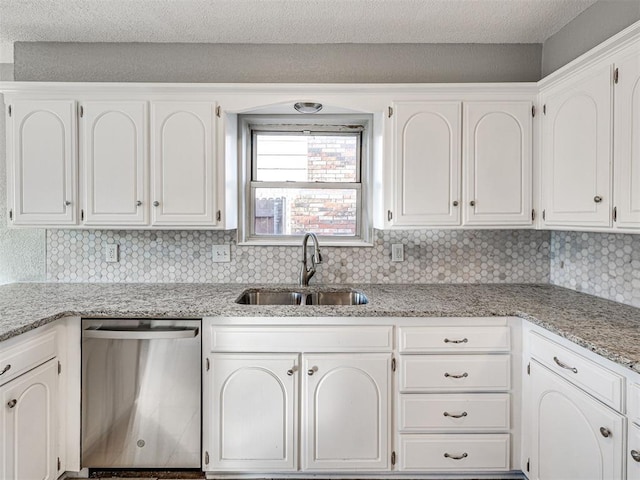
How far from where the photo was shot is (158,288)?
2346mm

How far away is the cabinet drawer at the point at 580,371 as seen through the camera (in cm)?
129

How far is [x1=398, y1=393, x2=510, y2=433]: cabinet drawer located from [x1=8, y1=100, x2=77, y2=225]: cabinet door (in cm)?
211

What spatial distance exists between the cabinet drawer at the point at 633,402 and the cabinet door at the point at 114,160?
2304 mm

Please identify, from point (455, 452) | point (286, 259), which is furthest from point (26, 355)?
point (455, 452)

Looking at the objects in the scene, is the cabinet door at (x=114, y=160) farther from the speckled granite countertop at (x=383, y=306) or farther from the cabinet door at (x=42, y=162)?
the speckled granite countertop at (x=383, y=306)

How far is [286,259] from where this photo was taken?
254 cm

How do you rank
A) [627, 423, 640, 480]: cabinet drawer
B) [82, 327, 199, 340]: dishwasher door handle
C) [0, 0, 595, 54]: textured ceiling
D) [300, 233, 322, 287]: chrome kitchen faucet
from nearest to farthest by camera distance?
[627, 423, 640, 480]: cabinet drawer
[82, 327, 199, 340]: dishwasher door handle
[0, 0, 595, 54]: textured ceiling
[300, 233, 322, 287]: chrome kitchen faucet

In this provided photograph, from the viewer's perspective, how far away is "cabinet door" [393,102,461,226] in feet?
7.11

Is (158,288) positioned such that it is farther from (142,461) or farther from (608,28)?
(608,28)

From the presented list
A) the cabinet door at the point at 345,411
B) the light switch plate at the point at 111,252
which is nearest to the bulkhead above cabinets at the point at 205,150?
the light switch plate at the point at 111,252

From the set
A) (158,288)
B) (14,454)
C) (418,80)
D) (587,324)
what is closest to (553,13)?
(418,80)

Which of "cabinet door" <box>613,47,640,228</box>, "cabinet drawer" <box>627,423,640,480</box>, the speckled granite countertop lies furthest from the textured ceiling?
"cabinet drawer" <box>627,423,640,480</box>

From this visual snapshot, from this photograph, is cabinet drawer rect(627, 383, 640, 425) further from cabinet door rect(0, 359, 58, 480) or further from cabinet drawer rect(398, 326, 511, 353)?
cabinet door rect(0, 359, 58, 480)

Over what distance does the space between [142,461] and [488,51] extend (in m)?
3.10
